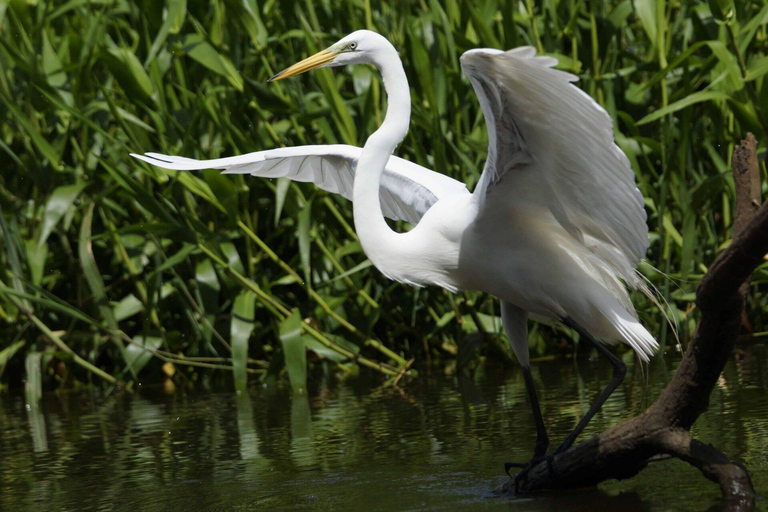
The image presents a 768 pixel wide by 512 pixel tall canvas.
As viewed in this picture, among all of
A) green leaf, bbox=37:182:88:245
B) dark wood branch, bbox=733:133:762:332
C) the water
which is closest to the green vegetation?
green leaf, bbox=37:182:88:245

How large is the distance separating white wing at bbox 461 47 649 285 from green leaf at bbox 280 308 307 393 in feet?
6.64

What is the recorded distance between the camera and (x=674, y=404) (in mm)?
2557

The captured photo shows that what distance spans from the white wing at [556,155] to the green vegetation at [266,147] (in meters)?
1.51

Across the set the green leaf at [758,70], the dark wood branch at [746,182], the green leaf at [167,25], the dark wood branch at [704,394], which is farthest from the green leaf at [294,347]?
the dark wood branch at [746,182]

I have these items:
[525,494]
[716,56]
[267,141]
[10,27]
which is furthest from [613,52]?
[10,27]

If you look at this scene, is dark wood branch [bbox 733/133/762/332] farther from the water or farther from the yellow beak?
the yellow beak

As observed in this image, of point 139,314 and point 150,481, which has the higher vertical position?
point 139,314

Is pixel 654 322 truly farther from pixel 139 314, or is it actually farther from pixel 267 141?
pixel 139 314

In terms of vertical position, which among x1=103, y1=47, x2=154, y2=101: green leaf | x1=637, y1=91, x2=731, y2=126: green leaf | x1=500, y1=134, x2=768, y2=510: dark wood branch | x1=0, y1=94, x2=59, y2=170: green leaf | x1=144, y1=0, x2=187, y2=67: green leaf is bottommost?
x1=500, y1=134, x2=768, y2=510: dark wood branch

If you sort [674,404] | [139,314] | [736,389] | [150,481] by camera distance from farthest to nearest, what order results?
[139,314] → [736,389] → [150,481] → [674,404]

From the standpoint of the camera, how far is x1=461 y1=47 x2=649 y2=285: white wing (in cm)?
265

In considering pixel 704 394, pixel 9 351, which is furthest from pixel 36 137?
pixel 704 394

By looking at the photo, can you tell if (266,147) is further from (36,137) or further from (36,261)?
(36,261)

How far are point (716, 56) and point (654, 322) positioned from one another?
133 cm
